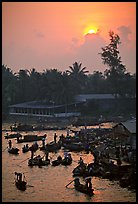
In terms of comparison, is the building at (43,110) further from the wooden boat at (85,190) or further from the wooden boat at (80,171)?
the wooden boat at (85,190)

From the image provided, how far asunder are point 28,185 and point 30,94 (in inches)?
1281

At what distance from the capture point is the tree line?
135ft

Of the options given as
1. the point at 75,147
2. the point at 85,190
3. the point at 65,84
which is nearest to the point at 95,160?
the point at 85,190

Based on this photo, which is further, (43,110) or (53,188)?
(43,110)

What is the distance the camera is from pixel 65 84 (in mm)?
40969

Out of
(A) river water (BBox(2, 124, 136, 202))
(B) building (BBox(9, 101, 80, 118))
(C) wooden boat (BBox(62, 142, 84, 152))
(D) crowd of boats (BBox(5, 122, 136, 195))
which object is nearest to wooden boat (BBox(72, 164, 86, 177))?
(D) crowd of boats (BBox(5, 122, 136, 195))

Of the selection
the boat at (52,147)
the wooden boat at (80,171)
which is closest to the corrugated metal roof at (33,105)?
the boat at (52,147)

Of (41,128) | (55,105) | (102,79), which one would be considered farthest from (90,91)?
(41,128)

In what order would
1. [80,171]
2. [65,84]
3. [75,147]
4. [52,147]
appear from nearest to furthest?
1. [80,171]
2. [75,147]
3. [52,147]
4. [65,84]

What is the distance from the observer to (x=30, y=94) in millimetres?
46969

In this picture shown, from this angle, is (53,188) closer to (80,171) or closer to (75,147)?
(80,171)

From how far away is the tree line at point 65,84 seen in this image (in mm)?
41219

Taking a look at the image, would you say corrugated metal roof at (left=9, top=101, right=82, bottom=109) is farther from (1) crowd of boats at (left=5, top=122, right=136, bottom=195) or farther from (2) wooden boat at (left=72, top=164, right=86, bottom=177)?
(2) wooden boat at (left=72, top=164, right=86, bottom=177)

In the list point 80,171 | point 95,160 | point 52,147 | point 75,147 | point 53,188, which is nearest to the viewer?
point 53,188
